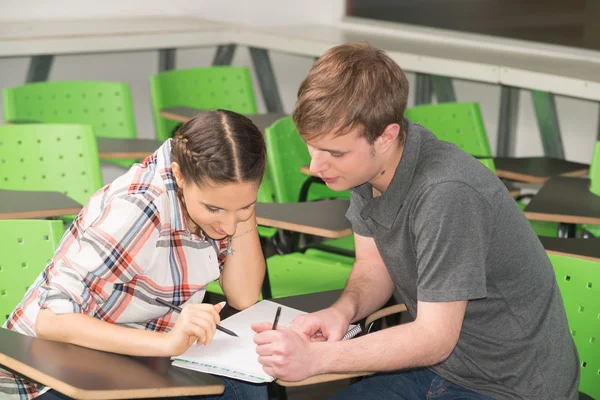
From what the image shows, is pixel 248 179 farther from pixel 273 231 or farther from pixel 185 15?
pixel 185 15

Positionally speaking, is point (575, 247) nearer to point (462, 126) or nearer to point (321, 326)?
Answer: point (321, 326)

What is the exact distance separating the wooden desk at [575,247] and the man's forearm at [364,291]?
66 centimetres

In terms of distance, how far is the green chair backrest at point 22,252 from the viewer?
6.91 feet

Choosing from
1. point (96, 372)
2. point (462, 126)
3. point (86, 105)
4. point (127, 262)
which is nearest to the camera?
point (96, 372)

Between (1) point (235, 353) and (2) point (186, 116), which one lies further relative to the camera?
(2) point (186, 116)

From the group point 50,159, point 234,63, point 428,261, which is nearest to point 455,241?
point 428,261

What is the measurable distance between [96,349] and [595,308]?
1134 millimetres

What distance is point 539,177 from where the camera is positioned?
3760 millimetres

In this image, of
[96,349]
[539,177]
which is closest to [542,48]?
[539,177]

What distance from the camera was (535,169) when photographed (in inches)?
155

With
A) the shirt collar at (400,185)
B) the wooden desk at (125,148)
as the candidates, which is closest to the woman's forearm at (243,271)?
the shirt collar at (400,185)

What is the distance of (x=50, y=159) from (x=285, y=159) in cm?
91

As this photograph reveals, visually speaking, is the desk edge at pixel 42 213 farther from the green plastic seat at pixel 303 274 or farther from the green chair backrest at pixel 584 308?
the green chair backrest at pixel 584 308

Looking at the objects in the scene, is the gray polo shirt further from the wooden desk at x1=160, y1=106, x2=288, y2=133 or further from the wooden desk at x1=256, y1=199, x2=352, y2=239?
the wooden desk at x1=160, y1=106, x2=288, y2=133
